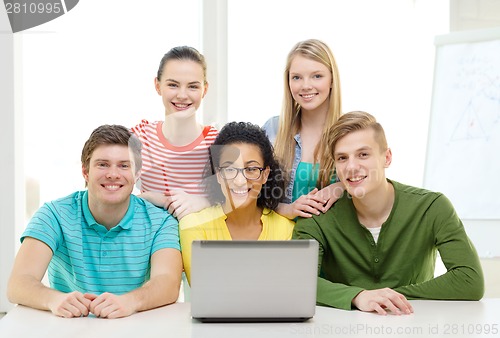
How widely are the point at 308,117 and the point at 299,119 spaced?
39 mm

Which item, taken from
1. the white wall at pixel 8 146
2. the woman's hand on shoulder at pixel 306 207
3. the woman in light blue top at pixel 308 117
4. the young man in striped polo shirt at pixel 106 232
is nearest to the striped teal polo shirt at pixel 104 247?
the young man in striped polo shirt at pixel 106 232

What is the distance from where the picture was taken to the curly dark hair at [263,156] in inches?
83.1

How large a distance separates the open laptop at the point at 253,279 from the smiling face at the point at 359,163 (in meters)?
0.55

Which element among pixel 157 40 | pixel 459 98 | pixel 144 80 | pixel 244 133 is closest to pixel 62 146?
pixel 144 80

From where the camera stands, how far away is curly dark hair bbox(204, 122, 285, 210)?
2.11 m

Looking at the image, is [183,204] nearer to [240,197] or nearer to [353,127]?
[240,197]

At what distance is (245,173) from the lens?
2.04 m

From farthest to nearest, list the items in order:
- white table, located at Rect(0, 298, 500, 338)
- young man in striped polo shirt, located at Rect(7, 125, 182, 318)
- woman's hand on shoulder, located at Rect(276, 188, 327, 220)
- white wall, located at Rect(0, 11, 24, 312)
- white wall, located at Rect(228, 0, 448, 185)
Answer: white wall, located at Rect(228, 0, 448, 185) < white wall, located at Rect(0, 11, 24, 312) < woman's hand on shoulder, located at Rect(276, 188, 327, 220) < young man in striped polo shirt, located at Rect(7, 125, 182, 318) < white table, located at Rect(0, 298, 500, 338)

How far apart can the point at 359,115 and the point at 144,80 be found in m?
1.53

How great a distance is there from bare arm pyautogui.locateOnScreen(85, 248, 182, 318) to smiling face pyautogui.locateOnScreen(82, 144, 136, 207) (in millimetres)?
221

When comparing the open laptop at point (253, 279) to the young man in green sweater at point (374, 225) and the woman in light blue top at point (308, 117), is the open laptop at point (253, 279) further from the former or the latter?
the woman in light blue top at point (308, 117)

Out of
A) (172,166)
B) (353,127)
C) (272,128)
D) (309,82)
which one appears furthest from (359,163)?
(172,166)

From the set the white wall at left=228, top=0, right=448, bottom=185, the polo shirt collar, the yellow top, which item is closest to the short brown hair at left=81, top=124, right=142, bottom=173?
the polo shirt collar

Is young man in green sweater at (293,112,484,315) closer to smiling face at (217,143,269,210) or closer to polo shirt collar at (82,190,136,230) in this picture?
smiling face at (217,143,269,210)
